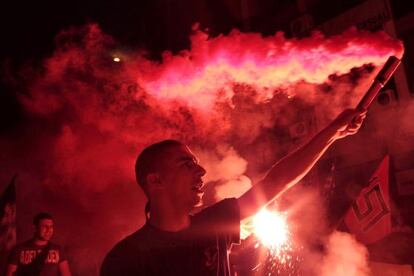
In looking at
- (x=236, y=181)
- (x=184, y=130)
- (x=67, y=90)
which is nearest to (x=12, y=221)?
(x=67, y=90)

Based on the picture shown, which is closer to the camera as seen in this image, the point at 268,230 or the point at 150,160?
the point at 150,160

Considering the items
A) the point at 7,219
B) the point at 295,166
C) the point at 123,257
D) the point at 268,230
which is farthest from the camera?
the point at 7,219

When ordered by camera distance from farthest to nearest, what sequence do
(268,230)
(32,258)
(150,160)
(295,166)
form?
1. (32,258)
2. (268,230)
3. (150,160)
4. (295,166)

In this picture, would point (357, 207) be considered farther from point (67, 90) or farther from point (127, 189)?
point (67, 90)

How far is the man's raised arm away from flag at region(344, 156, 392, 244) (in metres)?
3.17

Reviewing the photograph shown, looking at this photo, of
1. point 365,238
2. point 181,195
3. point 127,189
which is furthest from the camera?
point 127,189

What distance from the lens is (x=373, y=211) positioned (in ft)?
17.4

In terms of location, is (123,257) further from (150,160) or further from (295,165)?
(295,165)

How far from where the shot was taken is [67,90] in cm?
716

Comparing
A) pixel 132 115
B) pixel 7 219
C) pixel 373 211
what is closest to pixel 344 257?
pixel 373 211

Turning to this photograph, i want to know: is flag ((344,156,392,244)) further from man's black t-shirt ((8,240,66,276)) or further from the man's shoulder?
man's black t-shirt ((8,240,66,276))

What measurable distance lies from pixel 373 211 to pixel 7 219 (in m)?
6.25

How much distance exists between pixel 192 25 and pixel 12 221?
5.43 metres

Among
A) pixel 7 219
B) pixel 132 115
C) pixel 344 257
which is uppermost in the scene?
pixel 132 115
